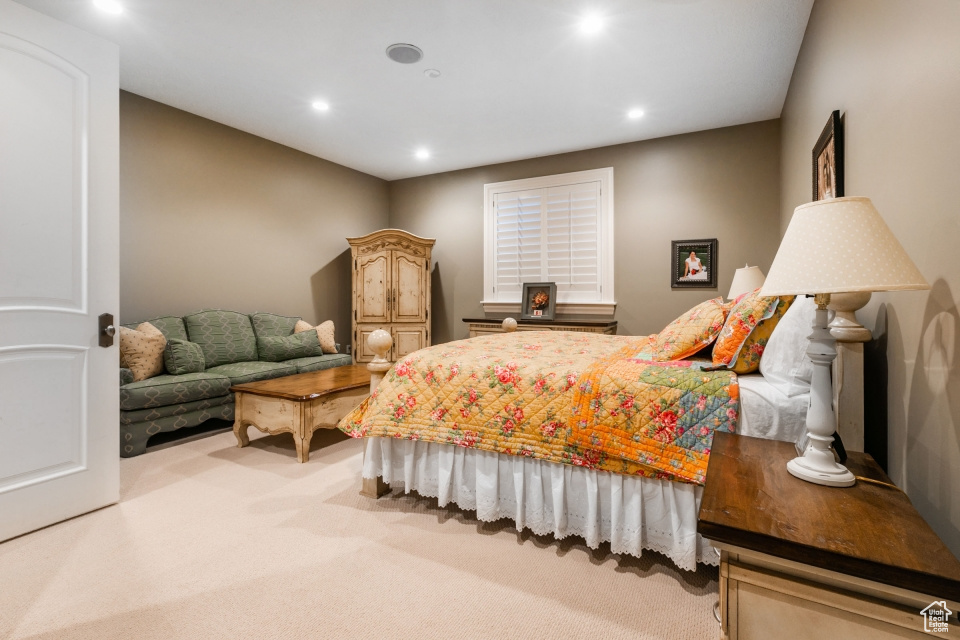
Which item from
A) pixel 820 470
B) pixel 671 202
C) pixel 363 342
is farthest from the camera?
pixel 363 342

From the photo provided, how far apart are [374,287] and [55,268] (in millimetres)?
3401

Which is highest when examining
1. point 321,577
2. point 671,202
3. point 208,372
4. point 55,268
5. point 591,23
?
point 591,23

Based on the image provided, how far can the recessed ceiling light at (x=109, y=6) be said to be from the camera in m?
2.64

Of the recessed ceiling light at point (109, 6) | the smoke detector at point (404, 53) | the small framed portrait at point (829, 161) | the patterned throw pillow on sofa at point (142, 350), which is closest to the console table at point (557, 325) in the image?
the small framed portrait at point (829, 161)

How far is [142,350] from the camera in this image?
3.46 metres

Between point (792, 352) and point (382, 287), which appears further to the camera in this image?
point (382, 287)

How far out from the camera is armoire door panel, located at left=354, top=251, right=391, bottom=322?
18.0 feet

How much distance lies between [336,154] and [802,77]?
14.8 ft

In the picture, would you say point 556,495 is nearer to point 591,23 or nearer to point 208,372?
point 591,23

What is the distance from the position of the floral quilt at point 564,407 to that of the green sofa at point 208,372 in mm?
1844

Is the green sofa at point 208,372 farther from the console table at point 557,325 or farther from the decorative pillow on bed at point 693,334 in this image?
the decorative pillow on bed at point 693,334

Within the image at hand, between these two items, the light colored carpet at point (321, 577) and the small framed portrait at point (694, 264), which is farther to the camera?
the small framed portrait at point (694, 264)

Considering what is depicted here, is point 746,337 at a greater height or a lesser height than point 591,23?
lesser

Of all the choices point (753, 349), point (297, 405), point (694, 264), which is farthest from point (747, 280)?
point (297, 405)
